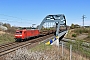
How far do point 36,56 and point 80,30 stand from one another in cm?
7880

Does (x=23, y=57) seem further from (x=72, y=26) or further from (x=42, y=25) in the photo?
(x=72, y=26)

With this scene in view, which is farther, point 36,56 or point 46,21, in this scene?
point 46,21

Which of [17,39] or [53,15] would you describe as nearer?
[17,39]

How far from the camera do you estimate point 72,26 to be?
105062 mm

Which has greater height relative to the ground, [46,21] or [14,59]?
[46,21]

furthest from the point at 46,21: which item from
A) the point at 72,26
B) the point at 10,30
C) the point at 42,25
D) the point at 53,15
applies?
the point at 72,26

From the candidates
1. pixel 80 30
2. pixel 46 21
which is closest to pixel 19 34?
pixel 46 21

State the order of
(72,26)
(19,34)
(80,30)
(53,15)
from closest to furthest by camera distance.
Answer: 1. (19,34)
2. (53,15)
3. (80,30)
4. (72,26)

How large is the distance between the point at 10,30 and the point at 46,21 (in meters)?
18.9

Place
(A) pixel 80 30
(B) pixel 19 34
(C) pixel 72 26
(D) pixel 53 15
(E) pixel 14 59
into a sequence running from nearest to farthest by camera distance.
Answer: (E) pixel 14 59, (B) pixel 19 34, (D) pixel 53 15, (A) pixel 80 30, (C) pixel 72 26

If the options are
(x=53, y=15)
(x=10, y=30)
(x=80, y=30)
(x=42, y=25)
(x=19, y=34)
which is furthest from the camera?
(x=80, y=30)

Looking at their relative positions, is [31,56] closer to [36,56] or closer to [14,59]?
[36,56]

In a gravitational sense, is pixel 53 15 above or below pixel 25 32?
above

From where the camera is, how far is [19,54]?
20.3 ft
